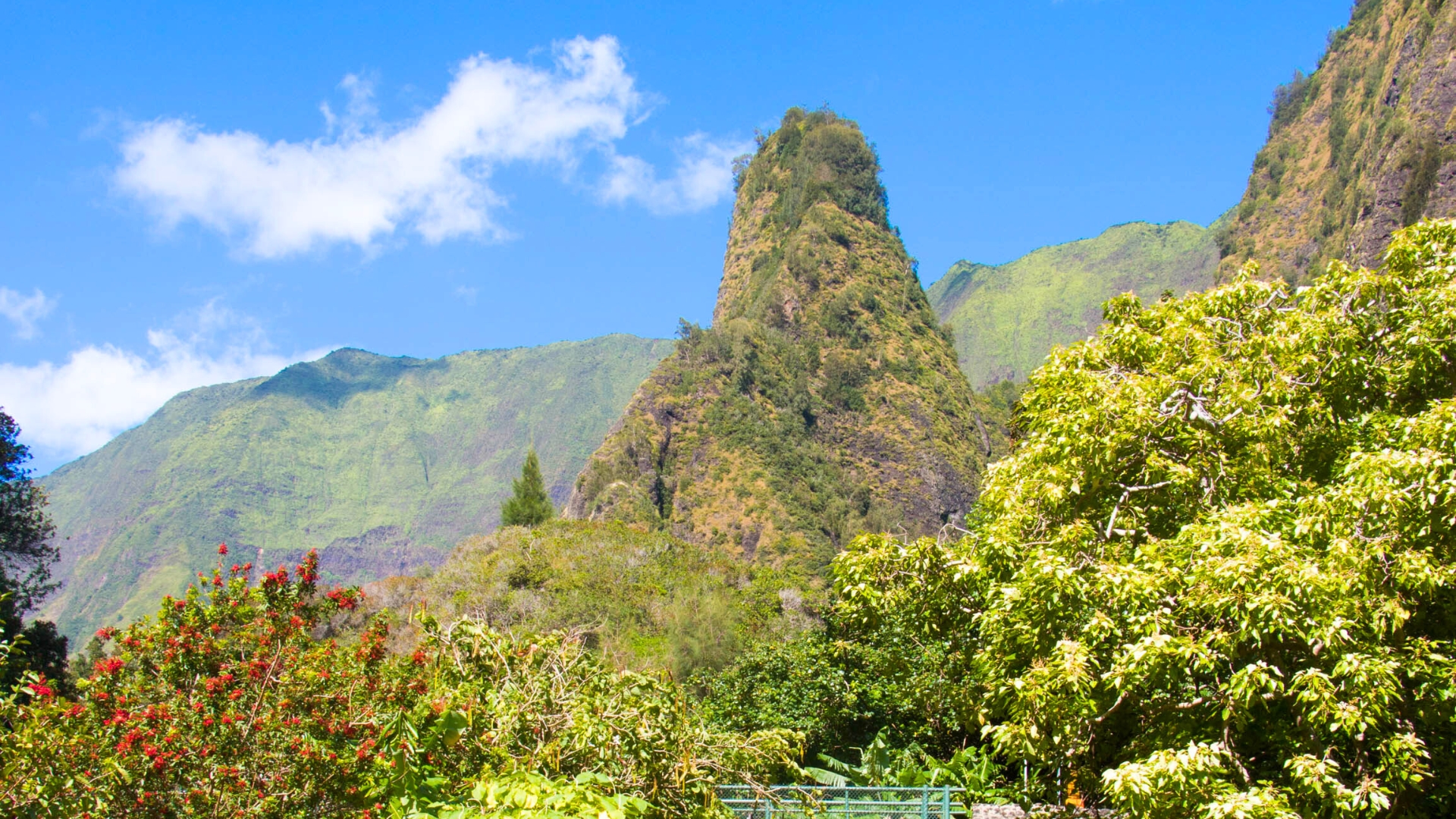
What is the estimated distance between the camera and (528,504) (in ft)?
184

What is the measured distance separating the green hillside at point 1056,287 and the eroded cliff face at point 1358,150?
183 ft

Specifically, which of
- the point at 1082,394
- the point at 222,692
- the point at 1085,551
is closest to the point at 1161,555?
the point at 1085,551

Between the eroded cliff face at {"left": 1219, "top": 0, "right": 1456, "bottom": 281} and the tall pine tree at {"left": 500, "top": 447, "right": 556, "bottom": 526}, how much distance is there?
142 ft

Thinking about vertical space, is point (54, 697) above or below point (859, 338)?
below

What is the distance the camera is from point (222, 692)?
6.83 metres

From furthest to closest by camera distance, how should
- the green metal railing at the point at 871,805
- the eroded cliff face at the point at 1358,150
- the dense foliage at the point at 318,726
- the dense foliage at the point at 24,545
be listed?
the eroded cliff face at the point at 1358,150 → the dense foliage at the point at 24,545 → the green metal railing at the point at 871,805 → the dense foliage at the point at 318,726

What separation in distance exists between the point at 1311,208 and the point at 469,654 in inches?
3493

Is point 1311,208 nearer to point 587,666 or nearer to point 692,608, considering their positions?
point 692,608

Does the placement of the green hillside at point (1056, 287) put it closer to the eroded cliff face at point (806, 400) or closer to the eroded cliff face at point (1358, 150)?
the eroded cliff face at point (1358, 150)

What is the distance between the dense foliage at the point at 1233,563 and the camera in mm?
6754

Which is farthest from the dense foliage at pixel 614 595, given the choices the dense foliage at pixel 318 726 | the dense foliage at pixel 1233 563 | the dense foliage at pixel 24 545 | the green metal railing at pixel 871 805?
the dense foliage at pixel 318 726

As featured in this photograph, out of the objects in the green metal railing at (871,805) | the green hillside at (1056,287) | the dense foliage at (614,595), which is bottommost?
the green metal railing at (871,805)

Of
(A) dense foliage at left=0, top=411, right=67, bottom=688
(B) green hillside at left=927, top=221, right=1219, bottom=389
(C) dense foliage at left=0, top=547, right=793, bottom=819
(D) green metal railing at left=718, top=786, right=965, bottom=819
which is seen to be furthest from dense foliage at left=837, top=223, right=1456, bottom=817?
(B) green hillside at left=927, top=221, right=1219, bottom=389

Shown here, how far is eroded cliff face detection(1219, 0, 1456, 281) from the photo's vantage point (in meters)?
61.2
